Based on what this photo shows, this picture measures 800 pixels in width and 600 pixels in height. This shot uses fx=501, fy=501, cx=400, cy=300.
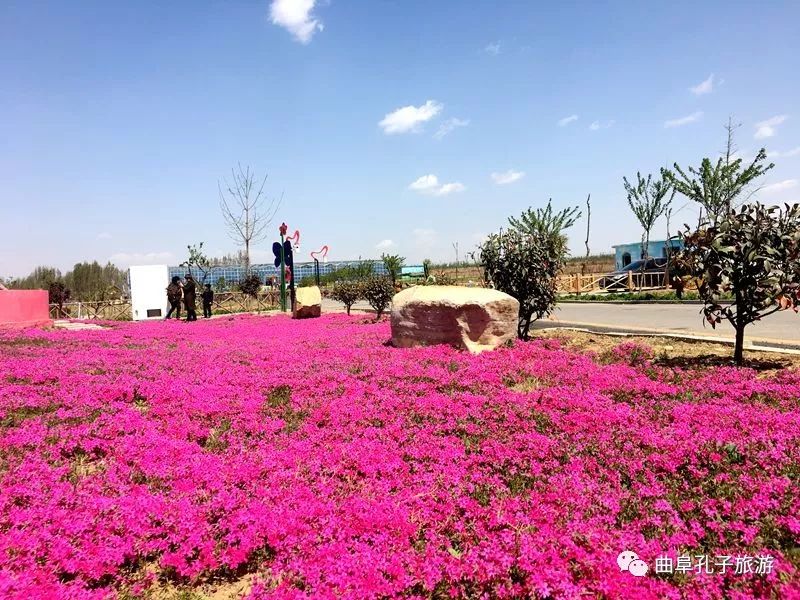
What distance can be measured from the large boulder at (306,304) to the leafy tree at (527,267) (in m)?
12.1

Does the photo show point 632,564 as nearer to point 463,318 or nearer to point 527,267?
point 463,318

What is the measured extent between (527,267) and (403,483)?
9258 millimetres

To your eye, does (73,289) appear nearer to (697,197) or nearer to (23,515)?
(23,515)

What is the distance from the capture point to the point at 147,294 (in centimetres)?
3095

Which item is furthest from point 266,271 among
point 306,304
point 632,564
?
point 632,564

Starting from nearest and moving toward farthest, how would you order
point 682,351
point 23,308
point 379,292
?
point 682,351 < point 23,308 < point 379,292

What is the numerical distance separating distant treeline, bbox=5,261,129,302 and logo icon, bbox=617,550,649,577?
4245 cm

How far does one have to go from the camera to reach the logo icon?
129 inches

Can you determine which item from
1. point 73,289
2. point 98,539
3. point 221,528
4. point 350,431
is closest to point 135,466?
point 98,539

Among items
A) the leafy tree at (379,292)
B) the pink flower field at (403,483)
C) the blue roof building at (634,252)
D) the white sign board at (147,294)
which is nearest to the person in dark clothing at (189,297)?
the white sign board at (147,294)

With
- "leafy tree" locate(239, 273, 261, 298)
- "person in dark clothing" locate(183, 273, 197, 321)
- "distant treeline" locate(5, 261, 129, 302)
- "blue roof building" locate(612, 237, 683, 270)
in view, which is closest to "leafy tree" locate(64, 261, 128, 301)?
"distant treeline" locate(5, 261, 129, 302)

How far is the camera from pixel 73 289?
4416cm

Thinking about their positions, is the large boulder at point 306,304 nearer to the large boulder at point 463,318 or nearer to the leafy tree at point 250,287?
the large boulder at point 463,318

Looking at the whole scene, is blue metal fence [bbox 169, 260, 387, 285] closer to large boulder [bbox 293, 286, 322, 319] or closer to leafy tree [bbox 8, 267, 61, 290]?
leafy tree [bbox 8, 267, 61, 290]
